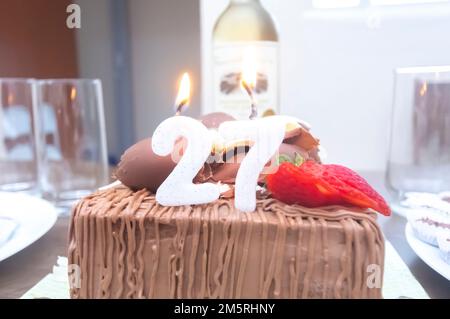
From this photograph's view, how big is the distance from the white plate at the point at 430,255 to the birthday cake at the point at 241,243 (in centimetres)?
11

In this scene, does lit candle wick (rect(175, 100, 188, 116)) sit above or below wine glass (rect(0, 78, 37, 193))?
above

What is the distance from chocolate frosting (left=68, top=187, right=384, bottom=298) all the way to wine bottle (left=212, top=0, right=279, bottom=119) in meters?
0.42

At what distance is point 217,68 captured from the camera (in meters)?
0.79

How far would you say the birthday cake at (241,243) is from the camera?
1.10 ft

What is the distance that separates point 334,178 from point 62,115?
0.54 metres

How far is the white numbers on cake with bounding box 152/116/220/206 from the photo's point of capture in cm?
36

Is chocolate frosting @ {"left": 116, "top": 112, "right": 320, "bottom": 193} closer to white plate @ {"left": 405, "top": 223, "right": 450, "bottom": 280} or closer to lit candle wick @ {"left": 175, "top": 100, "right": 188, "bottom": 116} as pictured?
lit candle wick @ {"left": 175, "top": 100, "right": 188, "bottom": 116}

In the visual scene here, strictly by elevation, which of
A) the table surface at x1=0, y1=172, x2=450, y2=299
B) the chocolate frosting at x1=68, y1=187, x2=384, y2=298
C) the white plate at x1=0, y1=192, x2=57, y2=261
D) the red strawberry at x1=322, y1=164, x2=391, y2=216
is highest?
the red strawberry at x1=322, y1=164, x2=391, y2=216

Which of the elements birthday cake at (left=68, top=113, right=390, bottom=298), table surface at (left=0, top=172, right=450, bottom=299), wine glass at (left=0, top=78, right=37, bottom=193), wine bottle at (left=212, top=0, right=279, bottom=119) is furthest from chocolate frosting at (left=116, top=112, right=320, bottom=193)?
wine glass at (left=0, top=78, right=37, bottom=193)

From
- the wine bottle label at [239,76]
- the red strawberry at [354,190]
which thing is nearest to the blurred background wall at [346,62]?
the wine bottle label at [239,76]

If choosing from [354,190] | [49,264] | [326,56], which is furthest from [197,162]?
[326,56]

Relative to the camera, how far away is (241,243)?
0.34 m
